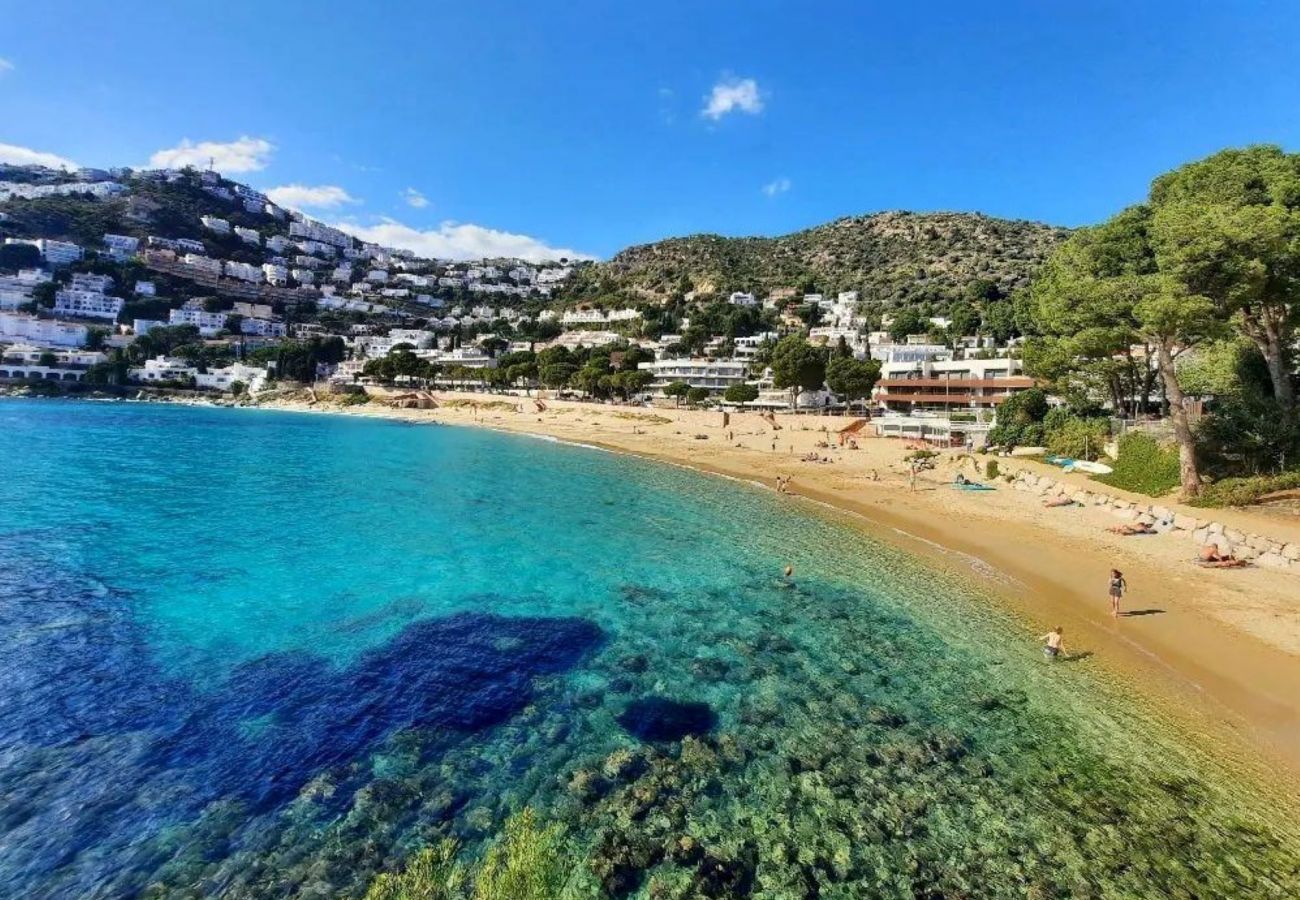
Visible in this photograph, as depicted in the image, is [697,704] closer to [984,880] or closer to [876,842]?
[876,842]

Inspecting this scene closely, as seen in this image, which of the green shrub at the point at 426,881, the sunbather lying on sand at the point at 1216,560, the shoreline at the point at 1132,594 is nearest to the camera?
the green shrub at the point at 426,881

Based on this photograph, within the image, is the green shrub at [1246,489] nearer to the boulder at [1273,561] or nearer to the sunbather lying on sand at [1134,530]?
the sunbather lying on sand at [1134,530]

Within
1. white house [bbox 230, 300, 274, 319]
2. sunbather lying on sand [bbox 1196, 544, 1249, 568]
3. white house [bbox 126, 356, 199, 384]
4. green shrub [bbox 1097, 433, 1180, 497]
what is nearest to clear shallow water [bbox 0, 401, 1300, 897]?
sunbather lying on sand [bbox 1196, 544, 1249, 568]

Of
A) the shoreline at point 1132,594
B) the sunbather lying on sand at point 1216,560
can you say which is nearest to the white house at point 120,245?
the shoreline at point 1132,594

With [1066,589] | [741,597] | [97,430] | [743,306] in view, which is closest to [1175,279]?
[1066,589]

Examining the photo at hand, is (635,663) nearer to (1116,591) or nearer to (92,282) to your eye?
(1116,591)

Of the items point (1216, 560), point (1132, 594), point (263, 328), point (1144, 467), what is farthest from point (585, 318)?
point (1132, 594)
